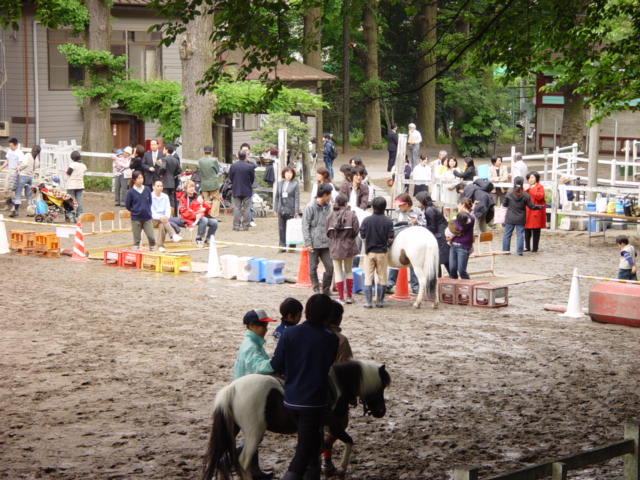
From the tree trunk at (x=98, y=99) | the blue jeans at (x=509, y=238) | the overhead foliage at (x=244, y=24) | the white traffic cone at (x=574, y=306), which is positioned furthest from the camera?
the tree trunk at (x=98, y=99)

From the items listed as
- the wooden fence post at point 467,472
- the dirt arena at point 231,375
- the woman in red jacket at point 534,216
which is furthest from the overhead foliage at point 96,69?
the wooden fence post at point 467,472

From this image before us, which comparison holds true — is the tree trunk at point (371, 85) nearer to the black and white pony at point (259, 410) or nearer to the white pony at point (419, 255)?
the white pony at point (419, 255)

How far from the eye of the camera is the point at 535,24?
14.7m

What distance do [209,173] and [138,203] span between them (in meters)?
5.28

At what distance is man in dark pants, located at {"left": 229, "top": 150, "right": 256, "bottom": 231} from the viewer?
24422 mm

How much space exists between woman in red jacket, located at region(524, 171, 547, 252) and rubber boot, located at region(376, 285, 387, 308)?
661 cm

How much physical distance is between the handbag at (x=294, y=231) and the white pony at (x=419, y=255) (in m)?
4.82

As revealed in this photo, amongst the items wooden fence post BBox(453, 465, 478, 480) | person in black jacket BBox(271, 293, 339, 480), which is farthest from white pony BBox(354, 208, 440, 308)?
wooden fence post BBox(453, 465, 478, 480)

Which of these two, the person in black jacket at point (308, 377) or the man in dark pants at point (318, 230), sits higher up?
the man in dark pants at point (318, 230)

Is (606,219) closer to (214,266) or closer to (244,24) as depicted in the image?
(214,266)

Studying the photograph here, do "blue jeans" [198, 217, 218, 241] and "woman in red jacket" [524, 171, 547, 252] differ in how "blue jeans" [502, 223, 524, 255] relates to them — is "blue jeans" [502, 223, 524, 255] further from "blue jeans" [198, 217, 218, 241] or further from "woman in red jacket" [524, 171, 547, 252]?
"blue jeans" [198, 217, 218, 241]

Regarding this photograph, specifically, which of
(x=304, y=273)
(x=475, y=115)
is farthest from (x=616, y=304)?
(x=475, y=115)

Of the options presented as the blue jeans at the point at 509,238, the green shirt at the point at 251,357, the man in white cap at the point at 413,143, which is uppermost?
the man in white cap at the point at 413,143

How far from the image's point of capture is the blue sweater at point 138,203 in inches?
820
